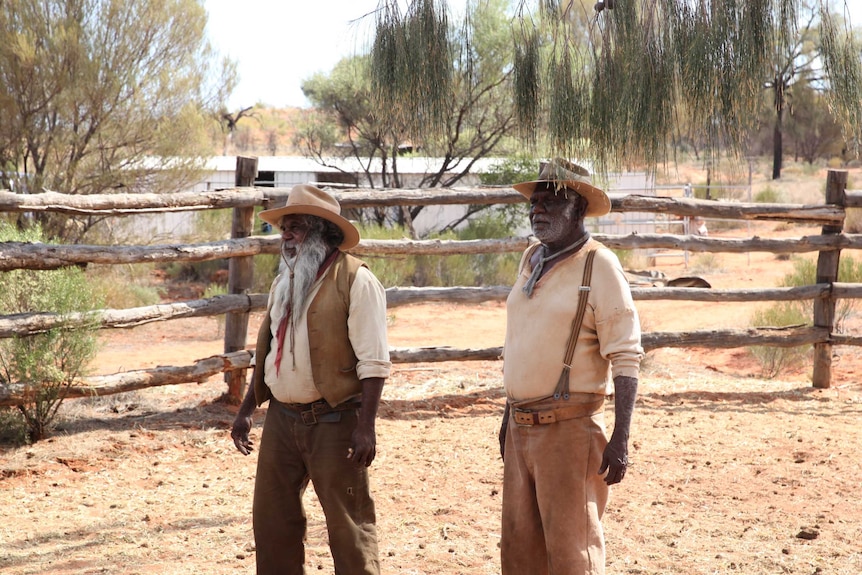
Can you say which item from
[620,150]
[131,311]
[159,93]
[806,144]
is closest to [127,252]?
[131,311]

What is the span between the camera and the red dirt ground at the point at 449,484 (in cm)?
440

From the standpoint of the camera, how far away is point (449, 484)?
5594mm

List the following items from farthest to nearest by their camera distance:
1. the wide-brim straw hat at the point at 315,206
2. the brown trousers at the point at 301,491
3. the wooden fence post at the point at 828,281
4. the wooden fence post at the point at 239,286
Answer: the wooden fence post at the point at 828,281
the wooden fence post at the point at 239,286
the wide-brim straw hat at the point at 315,206
the brown trousers at the point at 301,491

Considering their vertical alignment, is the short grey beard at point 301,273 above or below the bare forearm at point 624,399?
above

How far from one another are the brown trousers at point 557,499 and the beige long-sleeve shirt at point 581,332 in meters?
0.08

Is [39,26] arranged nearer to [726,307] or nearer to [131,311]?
[131,311]

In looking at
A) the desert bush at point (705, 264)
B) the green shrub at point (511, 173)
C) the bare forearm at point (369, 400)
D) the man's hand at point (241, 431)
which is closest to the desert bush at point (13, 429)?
the man's hand at point (241, 431)

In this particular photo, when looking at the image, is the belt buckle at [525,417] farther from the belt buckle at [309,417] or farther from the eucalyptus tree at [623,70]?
the eucalyptus tree at [623,70]

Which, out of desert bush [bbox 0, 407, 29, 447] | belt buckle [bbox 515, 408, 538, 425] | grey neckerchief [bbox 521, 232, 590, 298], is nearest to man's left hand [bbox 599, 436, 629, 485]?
belt buckle [bbox 515, 408, 538, 425]

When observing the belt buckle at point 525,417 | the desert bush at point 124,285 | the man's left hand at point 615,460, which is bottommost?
the desert bush at point 124,285

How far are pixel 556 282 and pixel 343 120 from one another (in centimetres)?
1471

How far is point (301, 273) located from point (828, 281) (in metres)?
6.47

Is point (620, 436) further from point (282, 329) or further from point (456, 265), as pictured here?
point (456, 265)

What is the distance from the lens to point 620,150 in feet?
12.5
